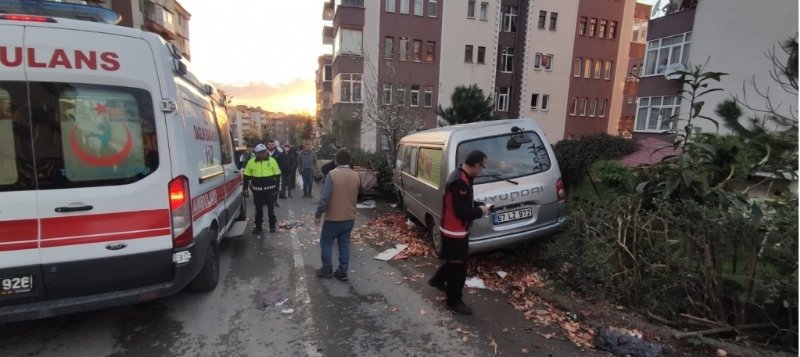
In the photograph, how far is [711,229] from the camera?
327 cm

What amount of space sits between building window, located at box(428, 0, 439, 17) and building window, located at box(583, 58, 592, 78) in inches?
490

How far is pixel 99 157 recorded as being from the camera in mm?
3051

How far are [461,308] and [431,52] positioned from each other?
2575cm

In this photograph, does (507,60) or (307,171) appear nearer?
(307,171)

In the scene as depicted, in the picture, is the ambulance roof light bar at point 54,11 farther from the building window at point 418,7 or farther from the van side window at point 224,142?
the building window at point 418,7

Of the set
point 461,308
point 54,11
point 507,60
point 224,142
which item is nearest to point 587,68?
point 507,60

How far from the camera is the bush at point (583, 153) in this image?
892 centimetres

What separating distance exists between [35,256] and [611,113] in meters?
35.6

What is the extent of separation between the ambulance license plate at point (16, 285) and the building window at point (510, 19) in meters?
32.0

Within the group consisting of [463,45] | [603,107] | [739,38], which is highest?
[463,45]

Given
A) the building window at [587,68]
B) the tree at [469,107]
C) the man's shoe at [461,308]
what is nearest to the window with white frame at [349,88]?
the tree at [469,107]

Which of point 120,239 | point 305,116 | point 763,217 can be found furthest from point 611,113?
point 305,116

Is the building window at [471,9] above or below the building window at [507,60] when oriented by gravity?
above

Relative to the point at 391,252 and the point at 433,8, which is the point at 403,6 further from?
the point at 391,252
